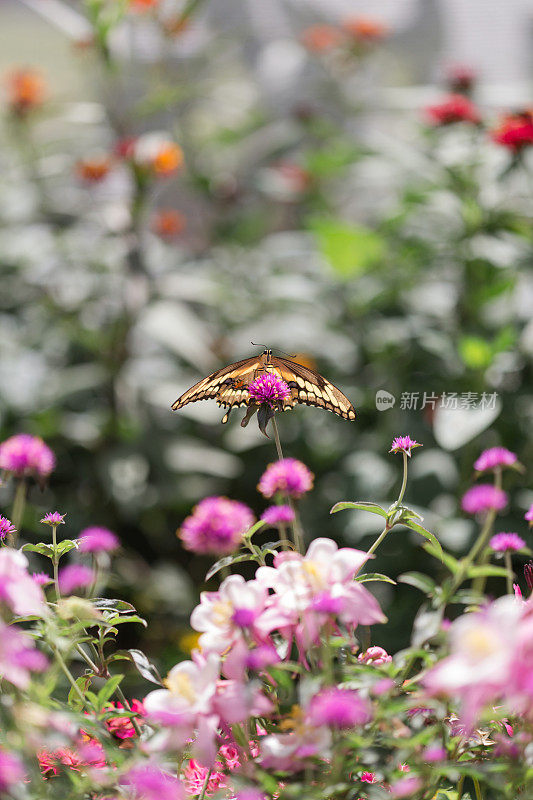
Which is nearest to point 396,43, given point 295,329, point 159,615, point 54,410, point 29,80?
point 29,80

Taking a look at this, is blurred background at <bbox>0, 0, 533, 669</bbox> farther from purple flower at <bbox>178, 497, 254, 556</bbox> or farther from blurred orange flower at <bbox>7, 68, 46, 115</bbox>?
purple flower at <bbox>178, 497, 254, 556</bbox>

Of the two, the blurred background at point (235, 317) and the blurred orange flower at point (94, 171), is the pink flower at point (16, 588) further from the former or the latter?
the blurred orange flower at point (94, 171)

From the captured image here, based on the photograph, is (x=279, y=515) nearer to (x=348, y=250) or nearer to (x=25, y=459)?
(x=25, y=459)

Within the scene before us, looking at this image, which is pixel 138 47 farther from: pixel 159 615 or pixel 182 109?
pixel 159 615

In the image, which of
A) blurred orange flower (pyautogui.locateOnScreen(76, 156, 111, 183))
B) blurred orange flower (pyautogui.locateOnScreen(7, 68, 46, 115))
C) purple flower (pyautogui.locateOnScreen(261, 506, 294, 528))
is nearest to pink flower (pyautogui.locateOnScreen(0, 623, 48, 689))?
purple flower (pyautogui.locateOnScreen(261, 506, 294, 528))

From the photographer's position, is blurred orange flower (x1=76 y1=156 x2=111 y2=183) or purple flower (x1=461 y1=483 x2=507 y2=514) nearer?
purple flower (x1=461 y1=483 x2=507 y2=514)

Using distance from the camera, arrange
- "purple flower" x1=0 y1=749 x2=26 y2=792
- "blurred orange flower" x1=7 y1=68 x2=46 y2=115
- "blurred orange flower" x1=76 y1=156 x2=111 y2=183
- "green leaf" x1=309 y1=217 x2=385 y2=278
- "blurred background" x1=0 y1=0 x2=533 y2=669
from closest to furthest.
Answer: "purple flower" x1=0 y1=749 x2=26 y2=792 < "blurred background" x1=0 y1=0 x2=533 y2=669 < "green leaf" x1=309 y1=217 x2=385 y2=278 < "blurred orange flower" x1=76 y1=156 x2=111 y2=183 < "blurred orange flower" x1=7 y1=68 x2=46 y2=115
